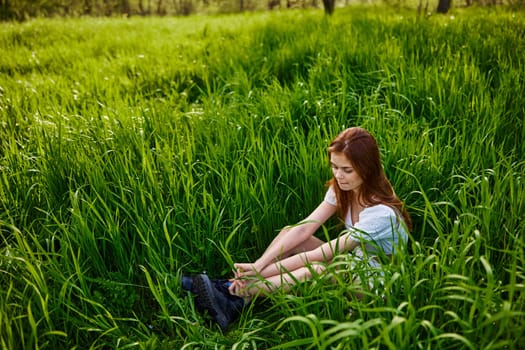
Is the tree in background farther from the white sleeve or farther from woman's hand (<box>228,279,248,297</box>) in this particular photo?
woman's hand (<box>228,279,248,297</box>)

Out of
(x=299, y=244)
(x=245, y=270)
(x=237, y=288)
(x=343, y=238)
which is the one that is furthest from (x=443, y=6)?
(x=237, y=288)

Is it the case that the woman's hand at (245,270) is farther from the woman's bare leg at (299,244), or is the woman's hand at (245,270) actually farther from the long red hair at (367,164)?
the long red hair at (367,164)

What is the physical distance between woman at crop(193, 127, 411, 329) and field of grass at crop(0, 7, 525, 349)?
10 cm

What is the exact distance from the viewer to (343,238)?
196 centimetres

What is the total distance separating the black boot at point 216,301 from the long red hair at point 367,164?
0.78 meters

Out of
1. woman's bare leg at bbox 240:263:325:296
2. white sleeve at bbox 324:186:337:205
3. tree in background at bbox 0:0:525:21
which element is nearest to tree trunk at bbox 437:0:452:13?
tree in background at bbox 0:0:525:21

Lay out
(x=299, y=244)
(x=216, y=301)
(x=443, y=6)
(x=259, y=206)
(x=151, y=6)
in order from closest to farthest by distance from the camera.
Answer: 1. (x=216, y=301)
2. (x=299, y=244)
3. (x=259, y=206)
4. (x=443, y=6)
5. (x=151, y=6)

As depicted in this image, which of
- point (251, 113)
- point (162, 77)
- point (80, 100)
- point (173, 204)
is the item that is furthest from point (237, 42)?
point (173, 204)

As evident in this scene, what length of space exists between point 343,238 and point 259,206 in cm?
60

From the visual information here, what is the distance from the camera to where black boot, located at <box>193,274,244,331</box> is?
1.93 m

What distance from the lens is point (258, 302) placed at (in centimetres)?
211

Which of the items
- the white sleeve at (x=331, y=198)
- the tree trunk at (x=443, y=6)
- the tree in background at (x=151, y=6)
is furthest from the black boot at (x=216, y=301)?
the tree trunk at (x=443, y=6)

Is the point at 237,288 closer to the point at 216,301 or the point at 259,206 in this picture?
the point at 216,301

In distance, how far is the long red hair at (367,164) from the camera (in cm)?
199
